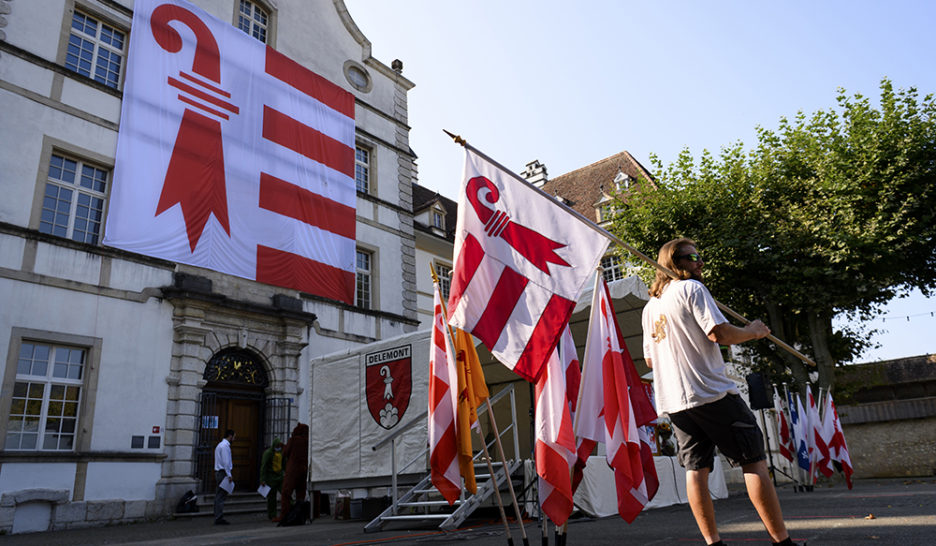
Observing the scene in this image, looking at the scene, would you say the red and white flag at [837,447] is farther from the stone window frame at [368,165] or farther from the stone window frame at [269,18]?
the stone window frame at [269,18]

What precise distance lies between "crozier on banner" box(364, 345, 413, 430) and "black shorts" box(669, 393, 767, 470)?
647cm

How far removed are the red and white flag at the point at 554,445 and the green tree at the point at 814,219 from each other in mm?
16097

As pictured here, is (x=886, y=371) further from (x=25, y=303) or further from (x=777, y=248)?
(x=25, y=303)

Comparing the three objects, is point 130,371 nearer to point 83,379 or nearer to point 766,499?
point 83,379

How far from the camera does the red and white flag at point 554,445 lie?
399 centimetres

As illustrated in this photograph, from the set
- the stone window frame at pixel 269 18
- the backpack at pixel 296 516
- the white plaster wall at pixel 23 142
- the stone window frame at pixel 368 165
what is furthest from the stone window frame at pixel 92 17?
the backpack at pixel 296 516

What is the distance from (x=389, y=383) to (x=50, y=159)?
912cm

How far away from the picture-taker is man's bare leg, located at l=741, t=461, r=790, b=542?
9.98 ft

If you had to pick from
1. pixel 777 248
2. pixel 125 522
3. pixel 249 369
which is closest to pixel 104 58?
pixel 249 369

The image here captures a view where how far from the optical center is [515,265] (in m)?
4.30

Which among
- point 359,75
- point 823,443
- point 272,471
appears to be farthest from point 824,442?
point 359,75

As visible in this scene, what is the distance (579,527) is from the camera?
22.6ft

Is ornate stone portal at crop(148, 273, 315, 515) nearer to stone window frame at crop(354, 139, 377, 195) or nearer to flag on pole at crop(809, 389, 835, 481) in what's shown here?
stone window frame at crop(354, 139, 377, 195)

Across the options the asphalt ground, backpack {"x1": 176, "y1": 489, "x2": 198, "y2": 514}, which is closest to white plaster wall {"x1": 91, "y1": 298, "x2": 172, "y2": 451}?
backpack {"x1": 176, "y1": 489, "x2": 198, "y2": 514}
